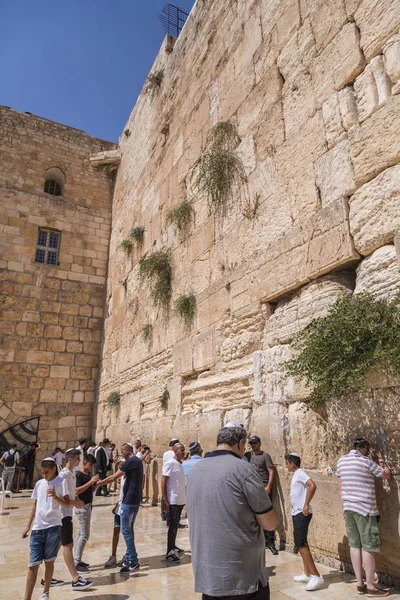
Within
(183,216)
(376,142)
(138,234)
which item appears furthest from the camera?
(138,234)

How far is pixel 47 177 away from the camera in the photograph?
13664mm

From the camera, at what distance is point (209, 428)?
20.3 feet

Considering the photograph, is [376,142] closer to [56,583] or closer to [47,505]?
[47,505]

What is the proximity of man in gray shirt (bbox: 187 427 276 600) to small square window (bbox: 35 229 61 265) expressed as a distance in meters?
11.5

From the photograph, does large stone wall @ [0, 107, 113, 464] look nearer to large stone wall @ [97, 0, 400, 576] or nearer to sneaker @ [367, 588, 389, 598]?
large stone wall @ [97, 0, 400, 576]

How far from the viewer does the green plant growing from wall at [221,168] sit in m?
6.82

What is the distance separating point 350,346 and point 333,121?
264 centimetres

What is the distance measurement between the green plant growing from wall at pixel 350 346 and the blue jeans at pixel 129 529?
2091 millimetres

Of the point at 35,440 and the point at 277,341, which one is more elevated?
the point at 277,341

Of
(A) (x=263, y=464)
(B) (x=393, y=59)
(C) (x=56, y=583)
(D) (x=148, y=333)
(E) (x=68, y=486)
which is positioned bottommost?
(C) (x=56, y=583)

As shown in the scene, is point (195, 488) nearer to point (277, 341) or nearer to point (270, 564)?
point (270, 564)

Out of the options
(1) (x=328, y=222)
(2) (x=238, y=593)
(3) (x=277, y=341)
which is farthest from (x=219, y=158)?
(2) (x=238, y=593)

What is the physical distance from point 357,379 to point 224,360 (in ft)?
8.78

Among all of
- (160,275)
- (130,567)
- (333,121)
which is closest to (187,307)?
(160,275)
